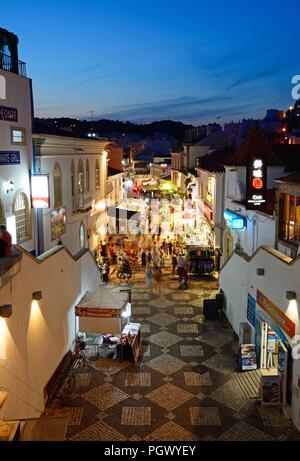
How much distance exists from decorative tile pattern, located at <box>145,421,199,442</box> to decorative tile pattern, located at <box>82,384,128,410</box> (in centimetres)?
189

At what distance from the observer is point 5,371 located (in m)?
9.70

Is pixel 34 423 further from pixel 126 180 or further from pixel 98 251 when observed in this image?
pixel 126 180

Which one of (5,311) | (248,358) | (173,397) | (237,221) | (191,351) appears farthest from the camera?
(237,221)

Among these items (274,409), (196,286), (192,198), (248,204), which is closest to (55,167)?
(248,204)

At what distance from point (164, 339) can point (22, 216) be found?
24.3ft

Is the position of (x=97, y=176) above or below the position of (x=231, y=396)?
above

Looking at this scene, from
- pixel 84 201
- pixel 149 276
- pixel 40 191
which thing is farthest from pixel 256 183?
pixel 84 201

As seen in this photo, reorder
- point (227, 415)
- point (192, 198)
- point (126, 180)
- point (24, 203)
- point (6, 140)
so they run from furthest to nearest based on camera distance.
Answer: point (126, 180) → point (192, 198) → point (24, 203) → point (6, 140) → point (227, 415)

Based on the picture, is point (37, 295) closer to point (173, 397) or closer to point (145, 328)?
point (173, 397)

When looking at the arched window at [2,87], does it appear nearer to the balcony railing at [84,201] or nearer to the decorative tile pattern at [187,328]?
the balcony railing at [84,201]

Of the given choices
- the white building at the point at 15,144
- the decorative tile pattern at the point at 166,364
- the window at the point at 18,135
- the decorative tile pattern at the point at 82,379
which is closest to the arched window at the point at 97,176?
the white building at the point at 15,144

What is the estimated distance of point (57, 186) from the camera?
19547 mm

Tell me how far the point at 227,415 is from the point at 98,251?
1928 cm

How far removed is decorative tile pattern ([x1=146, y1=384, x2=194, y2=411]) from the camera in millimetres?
12883
